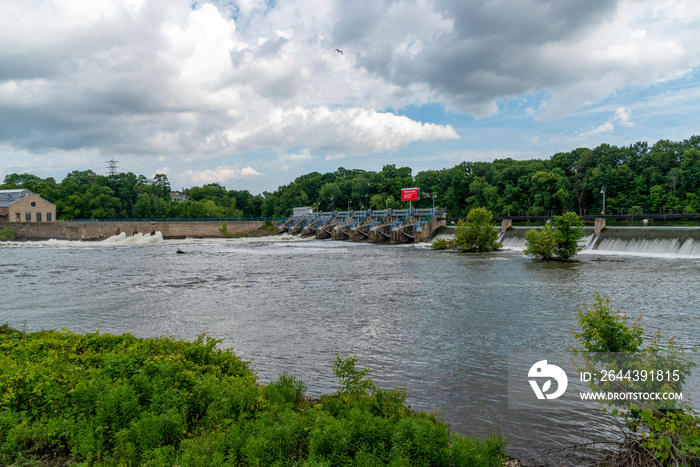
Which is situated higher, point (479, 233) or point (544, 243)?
point (479, 233)

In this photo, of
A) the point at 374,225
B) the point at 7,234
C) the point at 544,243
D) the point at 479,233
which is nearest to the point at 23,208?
the point at 7,234

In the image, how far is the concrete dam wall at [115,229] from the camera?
82.4 m

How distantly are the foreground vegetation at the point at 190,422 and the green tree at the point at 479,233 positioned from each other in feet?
144

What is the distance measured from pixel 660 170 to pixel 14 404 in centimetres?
9738

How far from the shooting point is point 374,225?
79.2m

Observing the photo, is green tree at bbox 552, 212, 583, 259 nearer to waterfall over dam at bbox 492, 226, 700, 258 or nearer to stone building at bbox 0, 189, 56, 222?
waterfall over dam at bbox 492, 226, 700, 258

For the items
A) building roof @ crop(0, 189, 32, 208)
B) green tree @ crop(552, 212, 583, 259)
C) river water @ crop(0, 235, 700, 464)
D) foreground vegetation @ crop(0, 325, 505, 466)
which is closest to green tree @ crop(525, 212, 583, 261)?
green tree @ crop(552, 212, 583, 259)

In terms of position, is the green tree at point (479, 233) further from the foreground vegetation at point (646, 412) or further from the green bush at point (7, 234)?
the green bush at point (7, 234)

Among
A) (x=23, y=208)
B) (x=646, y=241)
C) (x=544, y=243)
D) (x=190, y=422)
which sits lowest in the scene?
(x=190, y=422)
